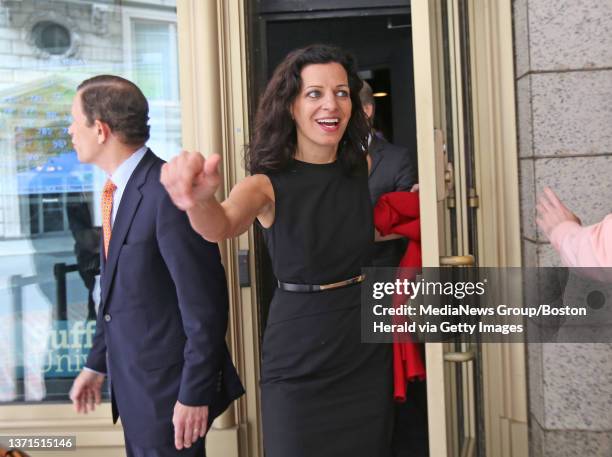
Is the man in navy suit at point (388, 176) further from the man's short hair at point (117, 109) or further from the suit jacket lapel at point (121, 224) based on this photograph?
the suit jacket lapel at point (121, 224)

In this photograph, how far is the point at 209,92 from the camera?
3209 millimetres

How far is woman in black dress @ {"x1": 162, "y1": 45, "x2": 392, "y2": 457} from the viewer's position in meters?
2.27

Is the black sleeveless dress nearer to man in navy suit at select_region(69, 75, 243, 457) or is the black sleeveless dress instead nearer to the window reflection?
man in navy suit at select_region(69, 75, 243, 457)

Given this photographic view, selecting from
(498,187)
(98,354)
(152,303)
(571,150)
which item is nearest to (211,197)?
(152,303)

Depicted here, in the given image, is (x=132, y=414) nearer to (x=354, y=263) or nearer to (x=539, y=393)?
(x=354, y=263)

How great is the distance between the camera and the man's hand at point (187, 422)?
2.24m

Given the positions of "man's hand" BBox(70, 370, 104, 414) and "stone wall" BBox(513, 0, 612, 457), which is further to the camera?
"stone wall" BBox(513, 0, 612, 457)

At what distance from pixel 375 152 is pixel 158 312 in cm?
159

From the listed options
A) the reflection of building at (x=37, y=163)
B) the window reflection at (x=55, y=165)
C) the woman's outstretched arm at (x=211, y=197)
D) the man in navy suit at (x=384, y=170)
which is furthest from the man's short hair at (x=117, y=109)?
the man in navy suit at (x=384, y=170)

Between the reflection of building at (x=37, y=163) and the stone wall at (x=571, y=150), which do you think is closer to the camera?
the stone wall at (x=571, y=150)

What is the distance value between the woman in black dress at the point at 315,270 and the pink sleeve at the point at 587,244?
0.66m

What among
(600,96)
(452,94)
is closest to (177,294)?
(452,94)

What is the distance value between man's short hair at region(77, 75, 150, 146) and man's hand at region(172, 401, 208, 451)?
861 mm

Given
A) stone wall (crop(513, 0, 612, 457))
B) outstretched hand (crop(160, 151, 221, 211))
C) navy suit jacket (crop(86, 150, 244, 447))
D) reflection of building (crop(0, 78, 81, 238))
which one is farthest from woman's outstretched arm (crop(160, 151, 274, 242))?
reflection of building (crop(0, 78, 81, 238))
